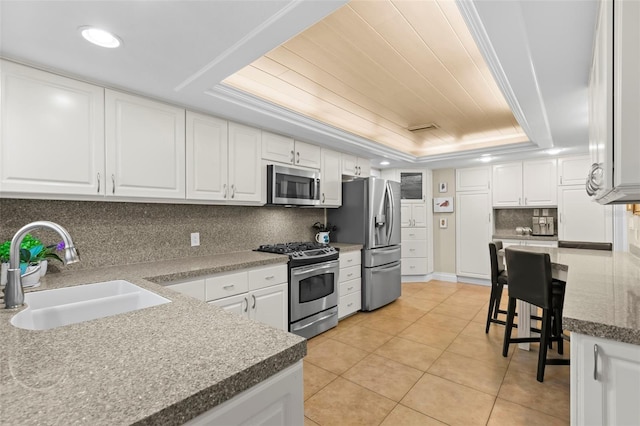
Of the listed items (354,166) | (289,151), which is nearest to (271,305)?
(289,151)

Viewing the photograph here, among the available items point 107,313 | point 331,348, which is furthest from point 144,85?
point 331,348

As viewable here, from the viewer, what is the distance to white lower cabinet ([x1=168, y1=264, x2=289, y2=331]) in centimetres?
221

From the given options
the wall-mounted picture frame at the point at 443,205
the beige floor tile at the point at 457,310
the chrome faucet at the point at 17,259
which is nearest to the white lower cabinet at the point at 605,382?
the chrome faucet at the point at 17,259

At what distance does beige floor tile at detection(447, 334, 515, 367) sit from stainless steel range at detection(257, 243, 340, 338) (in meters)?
1.22

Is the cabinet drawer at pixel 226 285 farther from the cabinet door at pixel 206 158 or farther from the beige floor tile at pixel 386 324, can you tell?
the beige floor tile at pixel 386 324

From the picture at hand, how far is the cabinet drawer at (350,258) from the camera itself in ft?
11.7

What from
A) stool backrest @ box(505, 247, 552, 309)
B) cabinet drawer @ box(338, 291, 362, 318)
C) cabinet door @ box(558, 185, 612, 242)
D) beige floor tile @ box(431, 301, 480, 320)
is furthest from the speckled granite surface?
cabinet door @ box(558, 185, 612, 242)

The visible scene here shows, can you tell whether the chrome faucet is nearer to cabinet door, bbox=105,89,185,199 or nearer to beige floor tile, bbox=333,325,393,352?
cabinet door, bbox=105,89,185,199

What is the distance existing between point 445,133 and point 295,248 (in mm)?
2552

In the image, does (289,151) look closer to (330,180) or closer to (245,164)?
(245,164)

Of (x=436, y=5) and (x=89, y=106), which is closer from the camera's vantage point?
(x=436, y=5)

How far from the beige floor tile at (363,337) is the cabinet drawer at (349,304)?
0.83 feet

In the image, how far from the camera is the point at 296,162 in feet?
11.1

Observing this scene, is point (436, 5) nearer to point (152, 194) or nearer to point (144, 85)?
point (144, 85)
